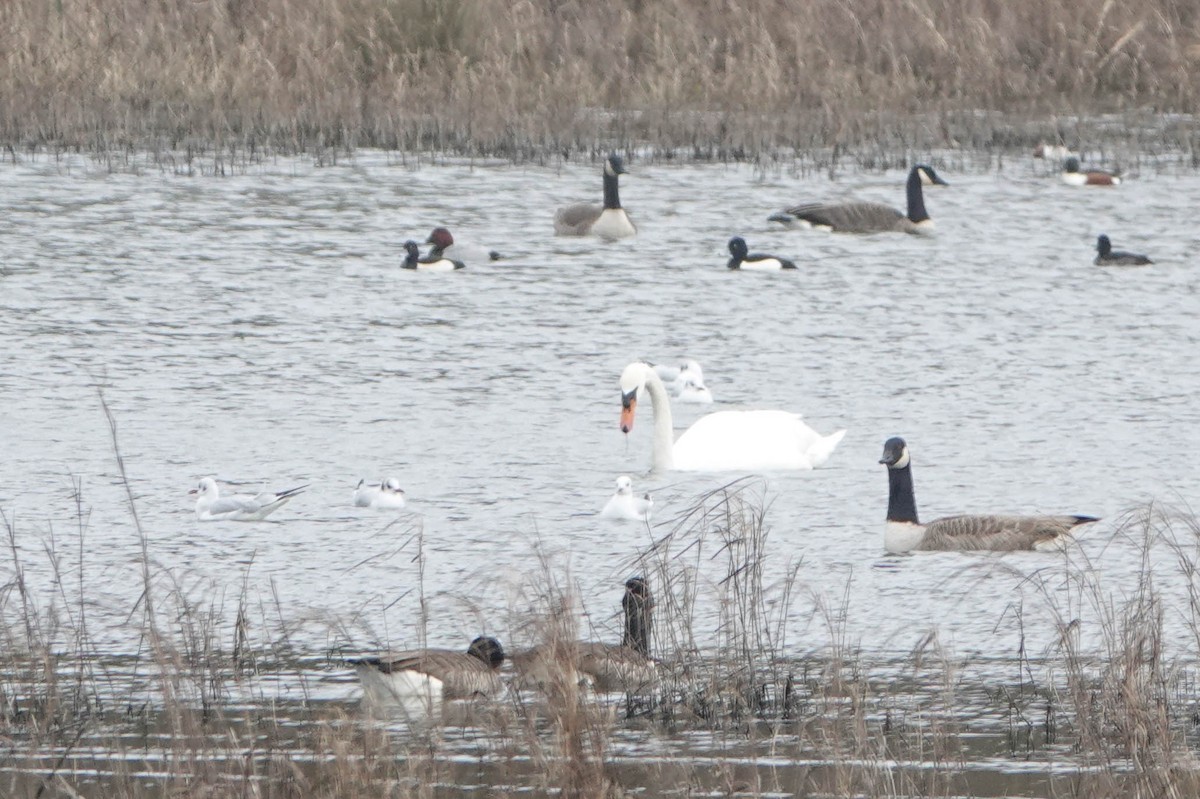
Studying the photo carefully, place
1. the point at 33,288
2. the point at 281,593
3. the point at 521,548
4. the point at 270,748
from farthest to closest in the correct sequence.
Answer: the point at 33,288 → the point at 521,548 → the point at 281,593 → the point at 270,748

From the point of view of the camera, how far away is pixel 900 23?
2617 centimetres

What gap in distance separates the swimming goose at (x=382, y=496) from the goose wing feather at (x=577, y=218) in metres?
8.99

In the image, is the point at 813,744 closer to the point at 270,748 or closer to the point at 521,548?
the point at 270,748

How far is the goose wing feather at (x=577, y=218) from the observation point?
17.9 meters

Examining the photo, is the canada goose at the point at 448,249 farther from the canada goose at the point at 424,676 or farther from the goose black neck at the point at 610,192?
the canada goose at the point at 424,676

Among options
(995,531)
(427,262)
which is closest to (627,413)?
(995,531)

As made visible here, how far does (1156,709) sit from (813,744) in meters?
0.83

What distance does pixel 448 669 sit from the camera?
241 inches

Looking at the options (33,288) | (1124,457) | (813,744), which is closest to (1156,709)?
(813,744)

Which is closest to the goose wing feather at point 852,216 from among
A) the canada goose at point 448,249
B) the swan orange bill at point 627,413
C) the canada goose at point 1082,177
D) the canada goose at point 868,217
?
the canada goose at point 868,217

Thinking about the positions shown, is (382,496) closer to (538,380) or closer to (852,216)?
(538,380)

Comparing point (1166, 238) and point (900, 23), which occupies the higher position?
point (900, 23)

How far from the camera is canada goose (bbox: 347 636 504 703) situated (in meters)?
5.91

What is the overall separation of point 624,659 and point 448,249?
34.3 feet
